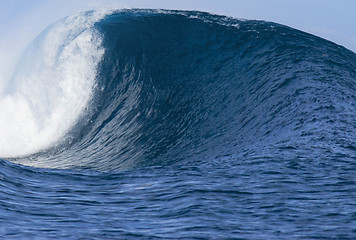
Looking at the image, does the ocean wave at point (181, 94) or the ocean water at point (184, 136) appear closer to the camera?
the ocean water at point (184, 136)

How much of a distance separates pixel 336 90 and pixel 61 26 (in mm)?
9291

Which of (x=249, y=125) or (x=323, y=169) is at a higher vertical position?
(x=249, y=125)

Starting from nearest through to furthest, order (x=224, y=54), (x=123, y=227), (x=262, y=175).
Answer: (x=123, y=227), (x=262, y=175), (x=224, y=54)

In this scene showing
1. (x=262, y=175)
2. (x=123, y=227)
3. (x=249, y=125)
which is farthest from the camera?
(x=249, y=125)

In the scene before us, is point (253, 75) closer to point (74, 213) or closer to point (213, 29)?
point (213, 29)

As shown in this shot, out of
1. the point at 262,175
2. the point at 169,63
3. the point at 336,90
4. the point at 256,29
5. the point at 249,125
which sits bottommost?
the point at 262,175

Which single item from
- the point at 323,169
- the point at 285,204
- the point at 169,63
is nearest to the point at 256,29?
the point at 169,63

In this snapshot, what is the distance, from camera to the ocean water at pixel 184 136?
448 cm

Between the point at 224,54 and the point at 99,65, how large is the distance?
12.3ft

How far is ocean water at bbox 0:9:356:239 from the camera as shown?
4.48m

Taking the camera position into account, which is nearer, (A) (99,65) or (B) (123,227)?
(B) (123,227)

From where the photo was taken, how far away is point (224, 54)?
13398 millimetres

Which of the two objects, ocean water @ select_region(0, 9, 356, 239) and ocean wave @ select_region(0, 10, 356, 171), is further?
ocean wave @ select_region(0, 10, 356, 171)

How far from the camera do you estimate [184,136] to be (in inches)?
411
